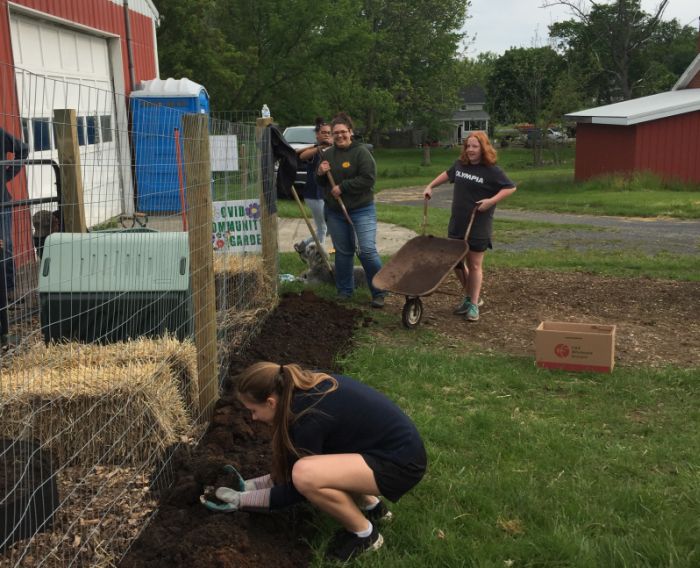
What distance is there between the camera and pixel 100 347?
4.25m

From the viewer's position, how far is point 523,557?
3428 millimetres

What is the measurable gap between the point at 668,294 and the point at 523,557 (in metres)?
6.01

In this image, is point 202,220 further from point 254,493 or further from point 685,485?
point 685,485

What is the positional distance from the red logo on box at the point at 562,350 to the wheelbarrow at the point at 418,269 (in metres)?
1.33

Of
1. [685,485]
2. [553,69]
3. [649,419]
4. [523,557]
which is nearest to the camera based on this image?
[523,557]

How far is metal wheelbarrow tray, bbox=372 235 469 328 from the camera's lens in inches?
285

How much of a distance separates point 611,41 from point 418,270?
50009mm

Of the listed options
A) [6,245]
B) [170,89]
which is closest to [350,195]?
[6,245]

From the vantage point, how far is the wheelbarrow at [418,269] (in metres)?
7.23

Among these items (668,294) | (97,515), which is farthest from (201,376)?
(668,294)

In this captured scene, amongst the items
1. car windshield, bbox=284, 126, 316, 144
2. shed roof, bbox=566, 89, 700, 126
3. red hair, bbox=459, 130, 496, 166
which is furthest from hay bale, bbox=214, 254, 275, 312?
shed roof, bbox=566, 89, 700, 126

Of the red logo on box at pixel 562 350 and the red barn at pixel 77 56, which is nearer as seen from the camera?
the red logo on box at pixel 562 350

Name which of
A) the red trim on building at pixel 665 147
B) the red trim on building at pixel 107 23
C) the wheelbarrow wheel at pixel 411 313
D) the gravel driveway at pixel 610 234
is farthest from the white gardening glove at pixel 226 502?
the red trim on building at pixel 665 147

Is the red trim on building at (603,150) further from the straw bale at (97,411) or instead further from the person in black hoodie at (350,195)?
the straw bale at (97,411)
